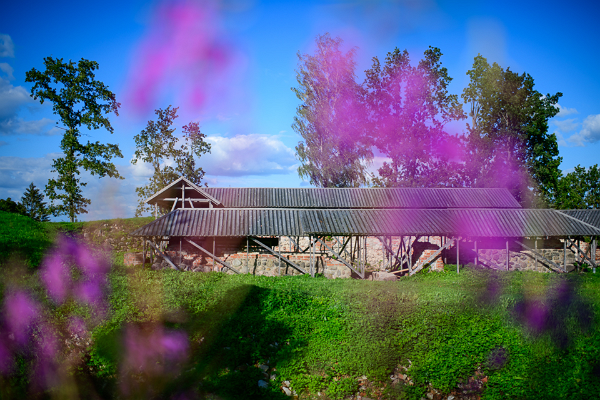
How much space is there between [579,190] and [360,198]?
23.9m

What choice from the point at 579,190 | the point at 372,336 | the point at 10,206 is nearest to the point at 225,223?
the point at 372,336

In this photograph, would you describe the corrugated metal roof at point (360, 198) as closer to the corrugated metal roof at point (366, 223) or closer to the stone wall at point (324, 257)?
the stone wall at point (324, 257)

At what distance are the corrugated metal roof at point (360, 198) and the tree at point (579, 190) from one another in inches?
376

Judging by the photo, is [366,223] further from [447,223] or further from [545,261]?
[545,261]

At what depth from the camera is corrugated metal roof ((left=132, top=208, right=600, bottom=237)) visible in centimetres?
1795

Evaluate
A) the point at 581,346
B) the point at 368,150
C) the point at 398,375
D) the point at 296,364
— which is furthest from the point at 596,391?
the point at 368,150

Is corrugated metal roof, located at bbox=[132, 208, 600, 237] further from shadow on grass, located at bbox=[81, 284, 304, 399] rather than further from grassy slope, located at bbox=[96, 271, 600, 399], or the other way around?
shadow on grass, located at bbox=[81, 284, 304, 399]

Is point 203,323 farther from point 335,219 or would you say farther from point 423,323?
point 335,219

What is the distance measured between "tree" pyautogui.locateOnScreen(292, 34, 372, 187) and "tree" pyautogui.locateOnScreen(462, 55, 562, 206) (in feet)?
33.2

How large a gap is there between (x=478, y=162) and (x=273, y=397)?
31.2m

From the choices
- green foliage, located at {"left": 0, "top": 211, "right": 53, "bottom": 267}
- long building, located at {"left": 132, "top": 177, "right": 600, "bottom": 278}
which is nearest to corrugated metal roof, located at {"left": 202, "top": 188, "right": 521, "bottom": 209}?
long building, located at {"left": 132, "top": 177, "right": 600, "bottom": 278}

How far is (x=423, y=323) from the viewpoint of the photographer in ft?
32.2

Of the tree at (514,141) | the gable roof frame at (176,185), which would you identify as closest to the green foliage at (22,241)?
the gable roof frame at (176,185)

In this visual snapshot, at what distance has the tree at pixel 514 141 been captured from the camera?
3259 cm
